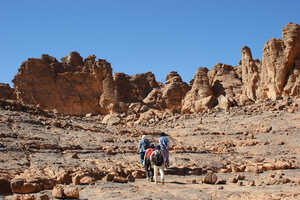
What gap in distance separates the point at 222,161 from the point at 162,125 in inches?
583

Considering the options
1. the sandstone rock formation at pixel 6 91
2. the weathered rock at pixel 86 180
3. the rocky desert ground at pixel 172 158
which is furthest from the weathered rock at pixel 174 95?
the weathered rock at pixel 86 180

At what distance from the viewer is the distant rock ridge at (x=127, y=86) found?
41031 millimetres

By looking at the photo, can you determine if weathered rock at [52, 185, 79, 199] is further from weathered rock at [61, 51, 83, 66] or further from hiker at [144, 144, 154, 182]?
weathered rock at [61, 51, 83, 66]

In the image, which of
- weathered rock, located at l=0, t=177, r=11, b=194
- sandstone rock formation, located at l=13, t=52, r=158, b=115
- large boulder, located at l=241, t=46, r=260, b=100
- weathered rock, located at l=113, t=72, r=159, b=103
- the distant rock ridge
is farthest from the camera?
weathered rock, located at l=113, t=72, r=159, b=103

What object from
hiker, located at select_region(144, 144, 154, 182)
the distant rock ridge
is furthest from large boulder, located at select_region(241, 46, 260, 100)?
hiker, located at select_region(144, 144, 154, 182)

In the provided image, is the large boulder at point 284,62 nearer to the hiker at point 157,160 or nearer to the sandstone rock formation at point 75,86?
the sandstone rock formation at point 75,86

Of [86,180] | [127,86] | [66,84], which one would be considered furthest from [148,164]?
[127,86]

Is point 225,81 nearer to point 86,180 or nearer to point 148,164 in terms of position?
point 148,164

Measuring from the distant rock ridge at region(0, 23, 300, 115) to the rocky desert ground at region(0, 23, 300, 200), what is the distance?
6.2 inches

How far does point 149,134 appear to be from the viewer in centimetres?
2233

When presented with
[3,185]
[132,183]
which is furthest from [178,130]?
[3,185]

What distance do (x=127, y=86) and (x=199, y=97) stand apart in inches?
700

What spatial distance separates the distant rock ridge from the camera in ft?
135

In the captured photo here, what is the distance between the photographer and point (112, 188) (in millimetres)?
8703
